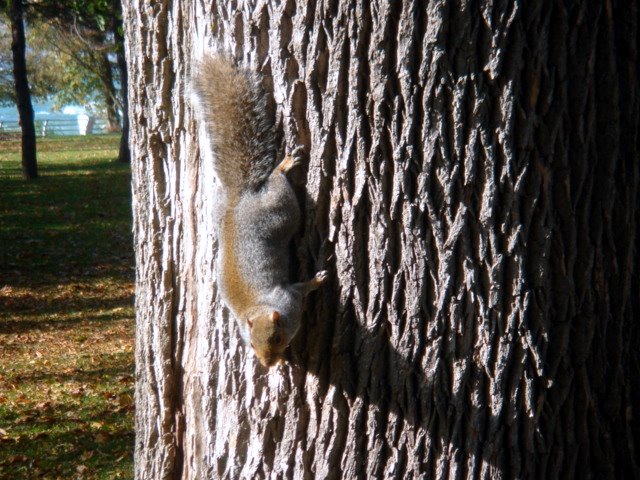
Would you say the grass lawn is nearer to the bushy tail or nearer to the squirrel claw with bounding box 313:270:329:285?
the bushy tail

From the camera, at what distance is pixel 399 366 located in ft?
6.49

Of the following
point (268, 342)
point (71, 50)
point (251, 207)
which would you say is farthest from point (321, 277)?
point (71, 50)

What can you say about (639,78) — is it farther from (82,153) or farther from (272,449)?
(82,153)

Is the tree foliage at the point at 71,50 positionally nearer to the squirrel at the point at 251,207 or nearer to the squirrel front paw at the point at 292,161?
the squirrel at the point at 251,207

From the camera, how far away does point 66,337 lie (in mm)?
7035

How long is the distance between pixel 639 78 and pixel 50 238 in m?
10.6

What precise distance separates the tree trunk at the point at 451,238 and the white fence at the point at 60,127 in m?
35.1

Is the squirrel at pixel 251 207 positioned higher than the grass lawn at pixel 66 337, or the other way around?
the squirrel at pixel 251 207

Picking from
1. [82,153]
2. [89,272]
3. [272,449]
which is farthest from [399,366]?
[82,153]

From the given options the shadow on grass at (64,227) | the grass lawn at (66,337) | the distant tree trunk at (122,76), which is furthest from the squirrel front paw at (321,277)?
the distant tree trunk at (122,76)

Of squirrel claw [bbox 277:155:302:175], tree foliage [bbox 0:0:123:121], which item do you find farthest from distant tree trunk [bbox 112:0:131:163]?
squirrel claw [bbox 277:155:302:175]

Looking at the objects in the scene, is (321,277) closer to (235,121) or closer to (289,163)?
(289,163)

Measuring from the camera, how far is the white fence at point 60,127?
36.4 m

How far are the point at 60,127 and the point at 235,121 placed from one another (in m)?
40.3
